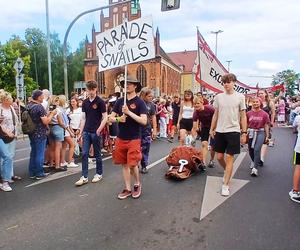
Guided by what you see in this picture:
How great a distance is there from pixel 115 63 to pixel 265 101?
448 cm

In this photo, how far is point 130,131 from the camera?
17.7 ft

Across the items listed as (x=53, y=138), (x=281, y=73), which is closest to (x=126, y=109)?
(x=53, y=138)

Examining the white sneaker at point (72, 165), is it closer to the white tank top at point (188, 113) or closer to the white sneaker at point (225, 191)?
the white tank top at point (188, 113)

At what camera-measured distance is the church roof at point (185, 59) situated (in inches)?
3954

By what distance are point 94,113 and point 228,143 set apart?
7.83 ft

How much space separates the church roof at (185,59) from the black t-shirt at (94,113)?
9456 cm

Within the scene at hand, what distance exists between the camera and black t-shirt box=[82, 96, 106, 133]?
20.5 feet

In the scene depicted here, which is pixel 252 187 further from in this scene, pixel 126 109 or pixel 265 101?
pixel 265 101

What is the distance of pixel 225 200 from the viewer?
17.3 feet

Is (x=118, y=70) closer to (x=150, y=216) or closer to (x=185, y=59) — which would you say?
(x=185, y=59)

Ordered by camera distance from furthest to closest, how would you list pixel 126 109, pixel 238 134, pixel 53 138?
1. pixel 53 138
2. pixel 238 134
3. pixel 126 109

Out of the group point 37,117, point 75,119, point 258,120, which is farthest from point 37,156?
point 258,120

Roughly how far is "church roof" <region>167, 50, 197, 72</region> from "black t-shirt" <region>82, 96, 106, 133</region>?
310 feet

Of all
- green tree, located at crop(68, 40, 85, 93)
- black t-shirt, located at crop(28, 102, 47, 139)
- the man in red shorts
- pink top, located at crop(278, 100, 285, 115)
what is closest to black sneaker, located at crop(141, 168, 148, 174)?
the man in red shorts
